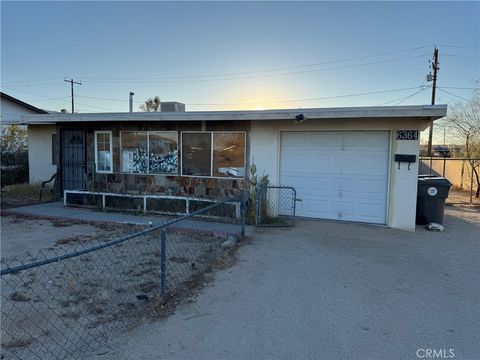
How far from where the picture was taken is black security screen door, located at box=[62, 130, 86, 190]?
11.0 metres

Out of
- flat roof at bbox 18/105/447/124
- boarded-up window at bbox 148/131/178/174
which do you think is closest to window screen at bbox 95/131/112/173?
flat roof at bbox 18/105/447/124

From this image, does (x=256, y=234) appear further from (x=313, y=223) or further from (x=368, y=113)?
(x=368, y=113)

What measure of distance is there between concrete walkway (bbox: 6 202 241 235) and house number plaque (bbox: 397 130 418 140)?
435 cm

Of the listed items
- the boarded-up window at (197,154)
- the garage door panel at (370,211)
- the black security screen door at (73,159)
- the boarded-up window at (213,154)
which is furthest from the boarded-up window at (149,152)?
the garage door panel at (370,211)

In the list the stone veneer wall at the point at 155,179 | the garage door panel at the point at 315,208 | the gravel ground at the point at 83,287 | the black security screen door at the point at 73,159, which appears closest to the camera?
the gravel ground at the point at 83,287

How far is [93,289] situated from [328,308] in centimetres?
293

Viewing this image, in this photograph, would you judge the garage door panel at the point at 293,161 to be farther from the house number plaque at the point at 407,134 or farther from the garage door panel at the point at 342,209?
the house number plaque at the point at 407,134

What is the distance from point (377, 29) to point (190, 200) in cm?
832

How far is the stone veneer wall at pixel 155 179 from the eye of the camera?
9.34 metres

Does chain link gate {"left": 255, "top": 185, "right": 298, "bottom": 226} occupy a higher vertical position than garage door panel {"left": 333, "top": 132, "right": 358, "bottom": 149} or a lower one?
lower

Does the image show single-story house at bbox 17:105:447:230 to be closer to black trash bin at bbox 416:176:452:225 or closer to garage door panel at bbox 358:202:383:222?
garage door panel at bbox 358:202:383:222

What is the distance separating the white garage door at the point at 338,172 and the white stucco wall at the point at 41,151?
9.49m

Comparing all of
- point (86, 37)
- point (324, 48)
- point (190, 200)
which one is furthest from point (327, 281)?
point (86, 37)

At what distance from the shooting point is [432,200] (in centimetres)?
826
